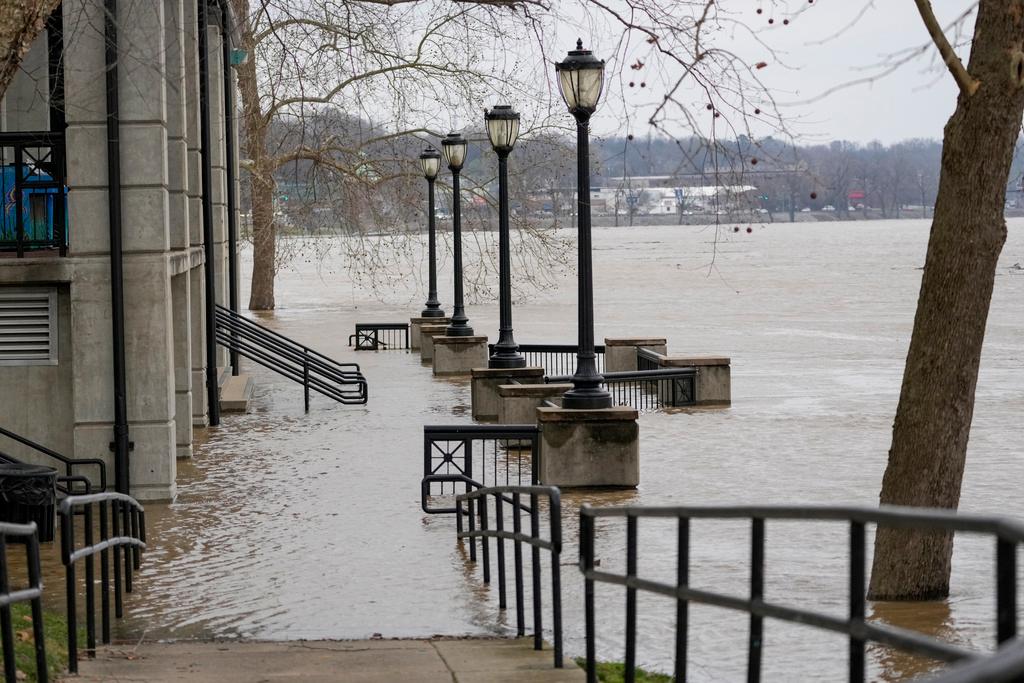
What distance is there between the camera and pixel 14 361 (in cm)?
1452

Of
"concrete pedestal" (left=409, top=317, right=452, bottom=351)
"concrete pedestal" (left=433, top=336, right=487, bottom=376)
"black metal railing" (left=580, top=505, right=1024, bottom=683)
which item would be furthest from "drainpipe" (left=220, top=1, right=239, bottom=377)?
"black metal railing" (left=580, top=505, right=1024, bottom=683)

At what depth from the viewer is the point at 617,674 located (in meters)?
7.74

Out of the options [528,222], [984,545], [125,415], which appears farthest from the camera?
[528,222]

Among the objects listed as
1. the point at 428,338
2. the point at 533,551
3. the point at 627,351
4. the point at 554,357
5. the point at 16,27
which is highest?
the point at 16,27

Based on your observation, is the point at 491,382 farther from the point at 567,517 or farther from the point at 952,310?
the point at 952,310

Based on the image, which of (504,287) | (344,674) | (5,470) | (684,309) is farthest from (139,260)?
(684,309)

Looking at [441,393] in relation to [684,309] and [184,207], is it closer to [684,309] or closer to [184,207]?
[184,207]

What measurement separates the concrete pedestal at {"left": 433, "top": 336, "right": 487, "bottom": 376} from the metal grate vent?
52.3 ft

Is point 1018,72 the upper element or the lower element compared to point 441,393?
upper

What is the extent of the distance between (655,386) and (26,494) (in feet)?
48.0

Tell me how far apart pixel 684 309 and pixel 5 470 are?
51.3 m

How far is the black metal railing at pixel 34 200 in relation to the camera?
1439 cm

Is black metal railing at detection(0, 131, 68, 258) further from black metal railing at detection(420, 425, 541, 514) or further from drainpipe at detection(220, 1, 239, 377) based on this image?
drainpipe at detection(220, 1, 239, 377)

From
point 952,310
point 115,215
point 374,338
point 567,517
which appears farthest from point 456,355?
point 952,310
